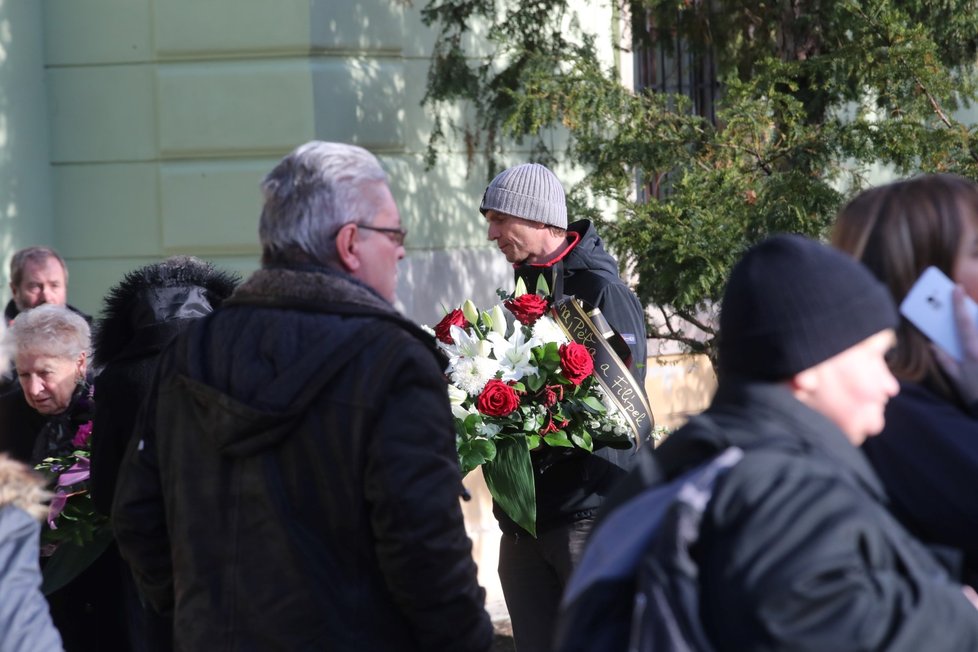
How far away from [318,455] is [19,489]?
524 mm

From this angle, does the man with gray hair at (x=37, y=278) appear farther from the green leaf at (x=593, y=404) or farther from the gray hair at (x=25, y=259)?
the green leaf at (x=593, y=404)

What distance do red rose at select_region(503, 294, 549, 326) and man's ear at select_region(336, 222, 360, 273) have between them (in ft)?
4.52

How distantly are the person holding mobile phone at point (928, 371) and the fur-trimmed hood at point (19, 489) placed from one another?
1452 millimetres

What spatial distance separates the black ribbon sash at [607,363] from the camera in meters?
3.97

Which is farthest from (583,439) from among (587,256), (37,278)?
(37,278)

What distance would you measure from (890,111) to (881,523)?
4.22 meters

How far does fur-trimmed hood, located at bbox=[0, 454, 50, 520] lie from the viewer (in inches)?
95.4

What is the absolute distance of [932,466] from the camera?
7.49ft

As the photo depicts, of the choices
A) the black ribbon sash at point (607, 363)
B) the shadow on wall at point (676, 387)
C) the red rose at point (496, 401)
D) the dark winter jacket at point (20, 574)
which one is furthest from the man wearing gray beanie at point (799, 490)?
the shadow on wall at point (676, 387)

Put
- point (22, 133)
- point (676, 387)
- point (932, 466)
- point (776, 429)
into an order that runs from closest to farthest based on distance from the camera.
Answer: point (776, 429), point (932, 466), point (22, 133), point (676, 387)

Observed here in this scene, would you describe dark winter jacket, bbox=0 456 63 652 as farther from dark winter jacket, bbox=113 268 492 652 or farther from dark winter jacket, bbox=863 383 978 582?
dark winter jacket, bbox=863 383 978 582

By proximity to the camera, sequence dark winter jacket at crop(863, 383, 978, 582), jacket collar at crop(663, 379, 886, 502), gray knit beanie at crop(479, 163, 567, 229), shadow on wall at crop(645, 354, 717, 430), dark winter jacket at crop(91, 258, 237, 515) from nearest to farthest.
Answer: jacket collar at crop(663, 379, 886, 502), dark winter jacket at crop(863, 383, 978, 582), dark winter jacket at crop(91, 258, 237, 515), gray knit beanie at crop(479, 163, 567, 229), shadow on wall at crop(645, 354, 717, 430)

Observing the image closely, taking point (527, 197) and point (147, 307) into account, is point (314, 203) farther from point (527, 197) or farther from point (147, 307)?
point (527, 197)

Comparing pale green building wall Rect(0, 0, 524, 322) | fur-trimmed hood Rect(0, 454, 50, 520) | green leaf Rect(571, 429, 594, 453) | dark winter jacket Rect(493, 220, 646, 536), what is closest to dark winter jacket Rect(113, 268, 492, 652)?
fur-trimmed hood Rect(0, 454, 50, 520)
